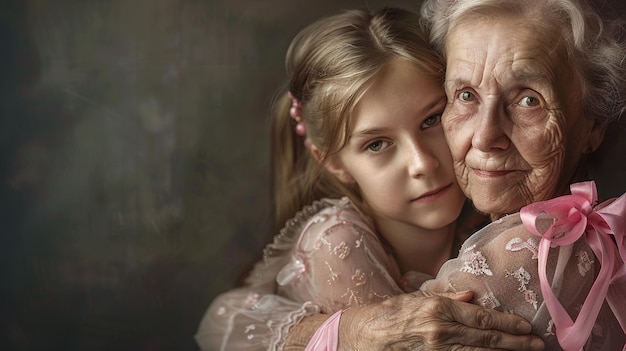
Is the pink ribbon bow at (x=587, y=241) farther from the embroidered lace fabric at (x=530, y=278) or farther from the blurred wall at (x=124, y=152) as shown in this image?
the blurred wall at (x=124, y=152)

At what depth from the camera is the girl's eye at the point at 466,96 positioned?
1.70m

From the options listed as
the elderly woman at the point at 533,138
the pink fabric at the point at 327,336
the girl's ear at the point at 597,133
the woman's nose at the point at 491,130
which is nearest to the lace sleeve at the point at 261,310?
the pink fabric at the point at 327,336

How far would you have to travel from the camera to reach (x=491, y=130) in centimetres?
162

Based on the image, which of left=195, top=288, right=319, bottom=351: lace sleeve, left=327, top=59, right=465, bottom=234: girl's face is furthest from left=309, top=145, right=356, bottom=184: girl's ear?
left=195, top=288, right=319, bottom=351: lace sleeve

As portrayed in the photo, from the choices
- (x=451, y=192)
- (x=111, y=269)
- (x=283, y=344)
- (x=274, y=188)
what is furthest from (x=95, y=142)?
(x=451, y=192)

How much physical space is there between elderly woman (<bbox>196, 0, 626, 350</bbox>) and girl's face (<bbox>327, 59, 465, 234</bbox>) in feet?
0.40

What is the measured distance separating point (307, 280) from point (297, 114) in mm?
486

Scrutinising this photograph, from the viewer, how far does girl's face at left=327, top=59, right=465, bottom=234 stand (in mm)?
1865

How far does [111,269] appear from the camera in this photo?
7.44 ft

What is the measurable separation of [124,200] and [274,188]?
46 centimetres

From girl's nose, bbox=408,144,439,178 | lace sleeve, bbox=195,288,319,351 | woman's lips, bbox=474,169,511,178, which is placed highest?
woman's lips, bbox=474,169,511,178

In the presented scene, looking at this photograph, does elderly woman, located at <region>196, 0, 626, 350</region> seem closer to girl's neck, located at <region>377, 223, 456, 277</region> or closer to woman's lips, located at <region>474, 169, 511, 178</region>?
woman's lips, located at <region>474, 169, 511, 178</region>

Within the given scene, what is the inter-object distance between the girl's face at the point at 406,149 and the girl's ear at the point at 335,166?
4.1 inches

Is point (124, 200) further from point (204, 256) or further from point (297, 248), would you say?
point (297, 248)
